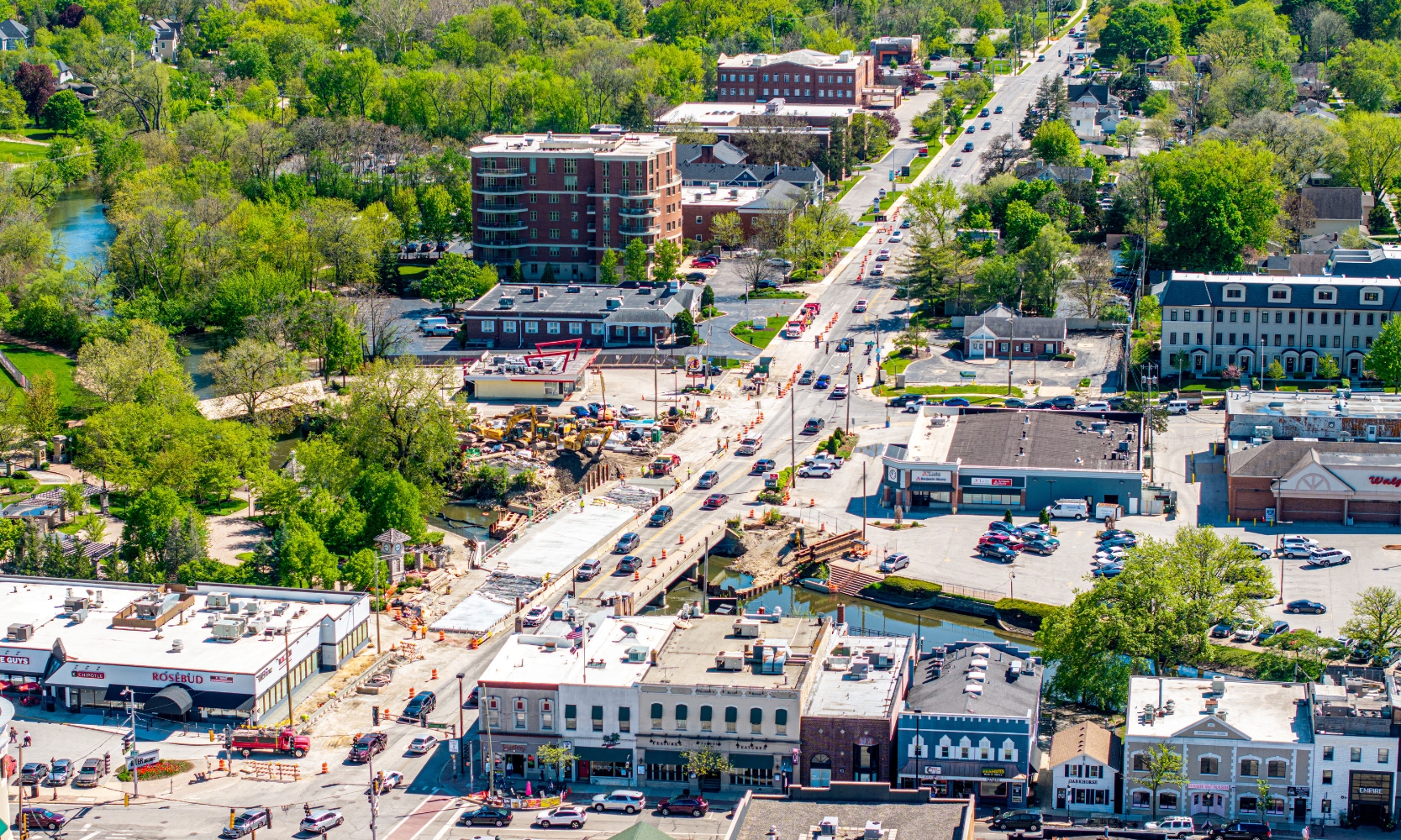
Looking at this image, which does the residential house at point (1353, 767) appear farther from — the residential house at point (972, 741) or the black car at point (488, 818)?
the black car at point (488, 818)

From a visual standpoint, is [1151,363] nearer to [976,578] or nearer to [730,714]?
[976,578]

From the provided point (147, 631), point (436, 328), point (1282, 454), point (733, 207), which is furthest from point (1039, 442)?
point (733, 207)

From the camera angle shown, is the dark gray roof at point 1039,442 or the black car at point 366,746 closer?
the black car at point 366,746

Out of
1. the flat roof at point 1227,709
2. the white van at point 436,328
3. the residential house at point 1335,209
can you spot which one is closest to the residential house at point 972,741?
the flat roof at point 1227,709

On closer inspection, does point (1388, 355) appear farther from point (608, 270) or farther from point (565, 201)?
point (565, 201)

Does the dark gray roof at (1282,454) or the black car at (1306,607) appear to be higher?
the dark gray roof at (1282,454)

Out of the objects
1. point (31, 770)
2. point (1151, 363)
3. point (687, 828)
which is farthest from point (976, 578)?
point (31, 770)
